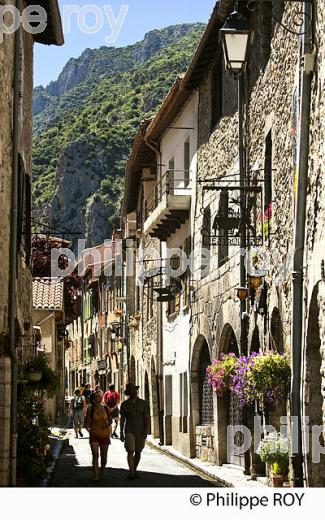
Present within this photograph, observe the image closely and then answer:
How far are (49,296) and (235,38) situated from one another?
2760cm

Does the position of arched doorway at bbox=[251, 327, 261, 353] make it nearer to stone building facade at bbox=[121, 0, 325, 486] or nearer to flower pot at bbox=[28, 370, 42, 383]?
stone building facade at bbox=[121, 0, 325, 486]

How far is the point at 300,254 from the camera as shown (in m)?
13.4

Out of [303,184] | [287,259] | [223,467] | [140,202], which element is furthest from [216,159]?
[140,202]

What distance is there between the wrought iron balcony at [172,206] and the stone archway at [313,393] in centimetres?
1243

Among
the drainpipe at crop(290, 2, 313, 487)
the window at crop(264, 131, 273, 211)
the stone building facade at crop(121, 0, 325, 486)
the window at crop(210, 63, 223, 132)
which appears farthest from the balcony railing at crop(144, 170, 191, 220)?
the drainpipe at crop(290, 2, 313, 487)

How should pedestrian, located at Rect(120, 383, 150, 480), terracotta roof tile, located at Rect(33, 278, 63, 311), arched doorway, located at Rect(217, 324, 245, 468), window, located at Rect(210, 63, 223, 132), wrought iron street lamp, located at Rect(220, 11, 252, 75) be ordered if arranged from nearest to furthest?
wrought iron street lamp, located at Rect(220, 11, 252, 75), pedestrian, located at Rect(120, 383, 150, 480), arched doorway, located at Rect(217, 324, 245, 468), window, located at Rect(210, 63, 223, 132), terracotta roof tile, located at Rect(33, 278, 63, 311)

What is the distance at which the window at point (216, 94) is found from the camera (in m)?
22.9

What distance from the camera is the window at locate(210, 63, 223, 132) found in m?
22.9

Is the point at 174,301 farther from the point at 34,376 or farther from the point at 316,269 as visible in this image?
the point at 316,269

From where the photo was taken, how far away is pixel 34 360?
17.3 metres

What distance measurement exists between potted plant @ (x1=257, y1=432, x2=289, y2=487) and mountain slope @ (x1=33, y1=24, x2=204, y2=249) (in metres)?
72.8

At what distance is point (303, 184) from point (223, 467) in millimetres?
8682

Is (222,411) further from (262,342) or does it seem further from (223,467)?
(262,342)

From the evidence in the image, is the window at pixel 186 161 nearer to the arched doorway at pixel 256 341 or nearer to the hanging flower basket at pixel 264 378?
the arched doorway at pixel 256 341
